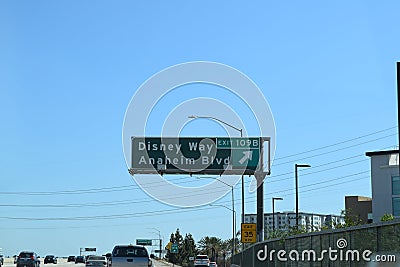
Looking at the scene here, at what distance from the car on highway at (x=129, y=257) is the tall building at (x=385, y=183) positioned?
38029mm

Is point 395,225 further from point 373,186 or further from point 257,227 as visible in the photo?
point 373,186

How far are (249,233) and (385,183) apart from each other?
33.0 metres

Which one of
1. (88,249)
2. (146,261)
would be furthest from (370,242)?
(88,249)

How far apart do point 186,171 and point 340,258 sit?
29963 mm

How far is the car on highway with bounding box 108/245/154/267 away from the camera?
3616 centimetres

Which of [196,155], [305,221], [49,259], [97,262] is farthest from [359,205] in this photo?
[196,155]

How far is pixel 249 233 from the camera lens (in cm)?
4228

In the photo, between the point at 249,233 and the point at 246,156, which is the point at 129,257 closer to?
the point at 249,233

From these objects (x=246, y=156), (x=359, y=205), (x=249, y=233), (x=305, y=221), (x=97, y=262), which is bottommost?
(x=97, y=262)

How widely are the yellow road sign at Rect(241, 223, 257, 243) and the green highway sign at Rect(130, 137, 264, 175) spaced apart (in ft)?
27.3

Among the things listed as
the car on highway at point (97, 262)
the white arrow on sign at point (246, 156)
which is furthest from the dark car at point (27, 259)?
the white arrow on sign at point (246, 156)

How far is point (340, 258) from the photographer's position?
2062 centimetres

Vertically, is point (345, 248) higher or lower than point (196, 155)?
lower

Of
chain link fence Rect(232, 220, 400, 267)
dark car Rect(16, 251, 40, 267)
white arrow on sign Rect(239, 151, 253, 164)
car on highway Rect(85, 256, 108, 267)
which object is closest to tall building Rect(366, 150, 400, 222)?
white arrow on sign Rect(239, 151, 253, 164)
